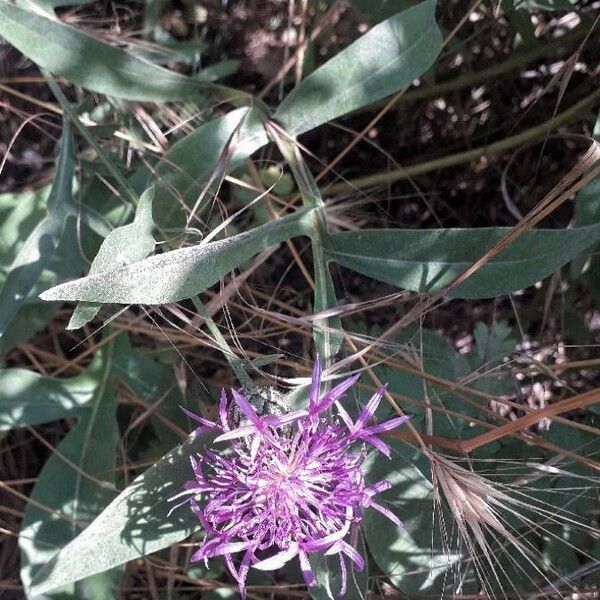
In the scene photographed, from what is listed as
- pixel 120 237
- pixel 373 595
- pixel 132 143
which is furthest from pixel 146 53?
pixel 373 595

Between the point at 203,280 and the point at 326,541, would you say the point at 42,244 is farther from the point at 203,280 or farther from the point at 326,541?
the point at 326,541

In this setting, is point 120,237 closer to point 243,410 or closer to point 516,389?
point 243,410

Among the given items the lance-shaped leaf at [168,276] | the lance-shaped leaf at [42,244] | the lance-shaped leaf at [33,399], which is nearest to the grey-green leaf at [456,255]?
the lance-shaped leaf at [168,276]

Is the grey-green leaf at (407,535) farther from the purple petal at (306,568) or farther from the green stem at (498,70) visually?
the green stem at (498,70)

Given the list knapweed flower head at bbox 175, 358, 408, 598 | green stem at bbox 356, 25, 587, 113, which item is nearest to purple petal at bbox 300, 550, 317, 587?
knapweed flower head at bbox 175, 358, 408, 598

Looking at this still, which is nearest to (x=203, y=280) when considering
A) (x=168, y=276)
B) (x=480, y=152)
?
(x=168, y=276)

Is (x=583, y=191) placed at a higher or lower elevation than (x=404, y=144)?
higher

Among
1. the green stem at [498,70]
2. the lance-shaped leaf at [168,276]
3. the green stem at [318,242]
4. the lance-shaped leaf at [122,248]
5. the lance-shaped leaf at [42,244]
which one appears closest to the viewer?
the lance-shaped leaf at [168,276]
